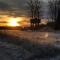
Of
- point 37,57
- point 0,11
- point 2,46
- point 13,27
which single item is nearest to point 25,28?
point 13,27

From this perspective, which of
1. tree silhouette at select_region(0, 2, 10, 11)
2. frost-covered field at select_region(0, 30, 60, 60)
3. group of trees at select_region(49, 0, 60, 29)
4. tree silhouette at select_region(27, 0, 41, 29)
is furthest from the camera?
tree silhouette at select_region(0, 2, 10, 11)

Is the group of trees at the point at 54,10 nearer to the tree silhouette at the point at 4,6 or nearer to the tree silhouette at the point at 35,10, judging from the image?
the tree silhouette at the point at 35,10

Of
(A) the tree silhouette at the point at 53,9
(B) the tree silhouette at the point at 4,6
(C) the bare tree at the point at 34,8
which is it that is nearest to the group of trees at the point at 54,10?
(A) the tree silhouette at the point at 53,9

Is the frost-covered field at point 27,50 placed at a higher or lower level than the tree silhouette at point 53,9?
lower

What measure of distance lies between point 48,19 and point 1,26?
227 centimetres

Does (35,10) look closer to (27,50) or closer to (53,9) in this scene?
(53,9)

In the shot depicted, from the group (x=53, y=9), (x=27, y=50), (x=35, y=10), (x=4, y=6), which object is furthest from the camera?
(x=4, y=6)

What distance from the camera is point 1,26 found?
7.48 metres

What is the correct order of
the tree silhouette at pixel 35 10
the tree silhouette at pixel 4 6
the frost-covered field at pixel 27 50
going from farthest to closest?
the tree silhouette at pixel 4 6 → the tree silhouette at pixel 35 10 → the frost-covered field at pixel 27 50

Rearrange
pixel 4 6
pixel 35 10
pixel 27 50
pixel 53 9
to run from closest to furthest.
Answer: pixel 27 50, pixel 35 10, pixel 53 9, pixel 4 6

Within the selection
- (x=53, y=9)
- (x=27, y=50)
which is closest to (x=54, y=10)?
(x=53, y=9)

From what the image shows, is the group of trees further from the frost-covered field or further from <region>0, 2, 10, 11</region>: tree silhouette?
the frost-covered field

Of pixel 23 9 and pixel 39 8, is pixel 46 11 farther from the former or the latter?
pixel 23 9

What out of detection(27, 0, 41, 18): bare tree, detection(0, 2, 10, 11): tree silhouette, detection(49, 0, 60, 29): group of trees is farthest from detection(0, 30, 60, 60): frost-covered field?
detection(0, 2, 10, 11): tree silhouette
